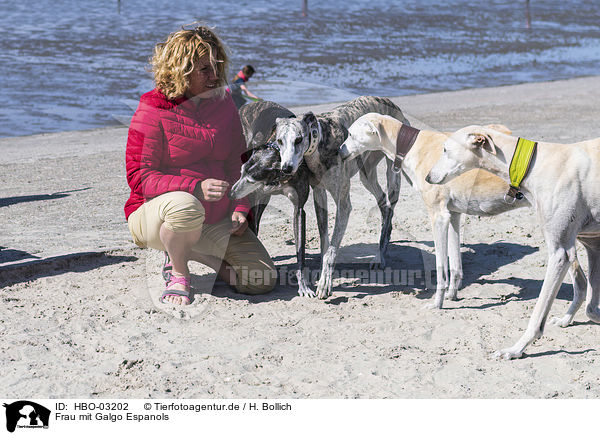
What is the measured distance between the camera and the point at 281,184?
5508 mm

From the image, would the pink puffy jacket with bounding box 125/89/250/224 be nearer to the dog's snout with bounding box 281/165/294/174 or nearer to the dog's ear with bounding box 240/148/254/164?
the dog's ear with bounding box 240/148/254/164

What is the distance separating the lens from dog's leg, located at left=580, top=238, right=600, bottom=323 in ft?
15.8

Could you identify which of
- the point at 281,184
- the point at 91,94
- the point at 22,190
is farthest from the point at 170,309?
the point at 91,94

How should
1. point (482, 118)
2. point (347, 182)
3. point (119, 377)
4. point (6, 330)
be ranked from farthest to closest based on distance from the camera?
point (482, 118) → point (347, 182) → point (6, 330) → point (119, 377)

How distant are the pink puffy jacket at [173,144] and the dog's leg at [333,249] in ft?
3.11

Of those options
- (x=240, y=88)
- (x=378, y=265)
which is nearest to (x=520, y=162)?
(x=378, y=265)

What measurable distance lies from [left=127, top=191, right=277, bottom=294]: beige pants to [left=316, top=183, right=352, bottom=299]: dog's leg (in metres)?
0.39

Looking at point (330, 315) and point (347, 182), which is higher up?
point (347, 182)

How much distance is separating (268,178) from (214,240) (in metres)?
0.73

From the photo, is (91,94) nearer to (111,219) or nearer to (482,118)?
(482,118)

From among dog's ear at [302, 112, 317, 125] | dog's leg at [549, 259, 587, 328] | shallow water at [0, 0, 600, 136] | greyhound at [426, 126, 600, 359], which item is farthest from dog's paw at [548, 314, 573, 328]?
shallow water at [0, 0, 600, 136]

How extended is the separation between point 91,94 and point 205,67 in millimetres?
Result: 14163

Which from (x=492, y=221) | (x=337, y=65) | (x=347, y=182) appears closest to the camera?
(x=347, y=182)

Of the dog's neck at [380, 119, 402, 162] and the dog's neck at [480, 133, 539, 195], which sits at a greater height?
the dog's neck at [480, 133, 539, 195]
